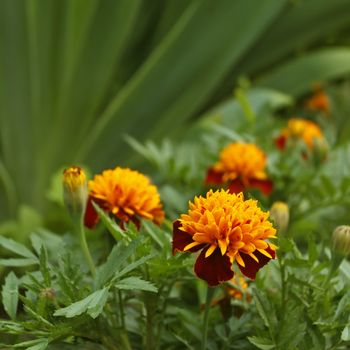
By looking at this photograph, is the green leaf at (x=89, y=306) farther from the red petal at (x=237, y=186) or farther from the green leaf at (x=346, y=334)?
the red petal at (x=237, y=186)

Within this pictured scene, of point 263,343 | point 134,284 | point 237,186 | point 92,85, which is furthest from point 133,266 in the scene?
point 92,85

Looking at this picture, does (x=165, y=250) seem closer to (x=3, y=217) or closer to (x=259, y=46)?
(x=3, y=217)

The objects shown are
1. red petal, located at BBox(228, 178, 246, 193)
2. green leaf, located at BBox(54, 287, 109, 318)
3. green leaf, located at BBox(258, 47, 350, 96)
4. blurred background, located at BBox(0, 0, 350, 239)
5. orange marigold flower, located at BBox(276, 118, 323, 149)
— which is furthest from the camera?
green leaf, located at BBox(258, 47, 350, 96)

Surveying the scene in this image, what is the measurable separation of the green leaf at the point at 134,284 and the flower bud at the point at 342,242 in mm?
171

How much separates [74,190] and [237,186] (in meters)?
→ 0.35

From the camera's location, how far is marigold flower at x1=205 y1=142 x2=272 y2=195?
3.38ft

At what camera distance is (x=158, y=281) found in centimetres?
69

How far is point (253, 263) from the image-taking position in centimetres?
61

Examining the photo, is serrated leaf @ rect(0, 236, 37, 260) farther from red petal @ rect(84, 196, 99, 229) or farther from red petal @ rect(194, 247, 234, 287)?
red petal @ rect(194, 247, 234, 287)

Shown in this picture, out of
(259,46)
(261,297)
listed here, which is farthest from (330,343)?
(259,46)

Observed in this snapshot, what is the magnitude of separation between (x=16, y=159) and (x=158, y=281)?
1.09m

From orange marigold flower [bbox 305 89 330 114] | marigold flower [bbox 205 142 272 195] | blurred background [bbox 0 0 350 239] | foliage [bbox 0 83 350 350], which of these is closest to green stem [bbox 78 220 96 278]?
foliage [bbox 0 83 350 350]

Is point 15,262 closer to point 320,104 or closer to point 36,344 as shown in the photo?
point 36,344

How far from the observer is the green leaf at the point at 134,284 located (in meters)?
0.60
